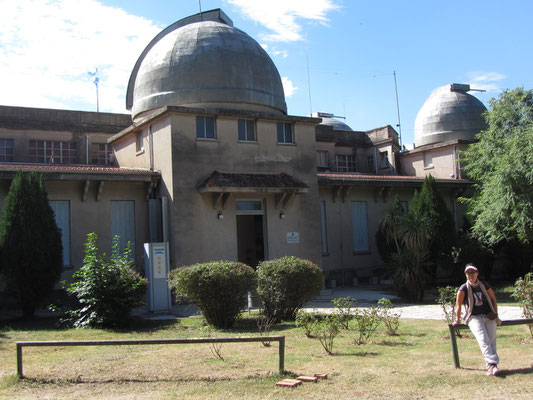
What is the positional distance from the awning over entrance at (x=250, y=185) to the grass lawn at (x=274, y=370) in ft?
23.6

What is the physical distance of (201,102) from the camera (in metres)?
20.0

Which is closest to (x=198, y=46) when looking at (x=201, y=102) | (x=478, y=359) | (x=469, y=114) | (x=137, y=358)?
(x=201, y=102)

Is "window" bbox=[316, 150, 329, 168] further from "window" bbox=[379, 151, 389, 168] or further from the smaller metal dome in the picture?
the smaller metal dome

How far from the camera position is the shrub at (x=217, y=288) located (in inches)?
468

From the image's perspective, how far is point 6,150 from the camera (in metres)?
22.1

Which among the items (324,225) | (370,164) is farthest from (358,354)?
(370,164)

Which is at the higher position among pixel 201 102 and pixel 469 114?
pixel 469 114

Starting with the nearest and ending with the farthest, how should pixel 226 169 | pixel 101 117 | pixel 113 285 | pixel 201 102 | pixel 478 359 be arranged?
pixel 478 359 → pixel 113 285 → pixel 226 169 → pixel 201 102 → pixel 101 117

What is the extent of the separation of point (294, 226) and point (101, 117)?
10194 mm

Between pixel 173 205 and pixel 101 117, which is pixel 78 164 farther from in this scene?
pixel 173 205

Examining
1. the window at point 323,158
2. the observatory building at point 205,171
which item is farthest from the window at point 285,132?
the window at point 323,158

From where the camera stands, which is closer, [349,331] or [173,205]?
[349,331]

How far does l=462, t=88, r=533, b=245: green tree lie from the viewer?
1756cm

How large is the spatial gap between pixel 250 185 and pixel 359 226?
7.26 meters
